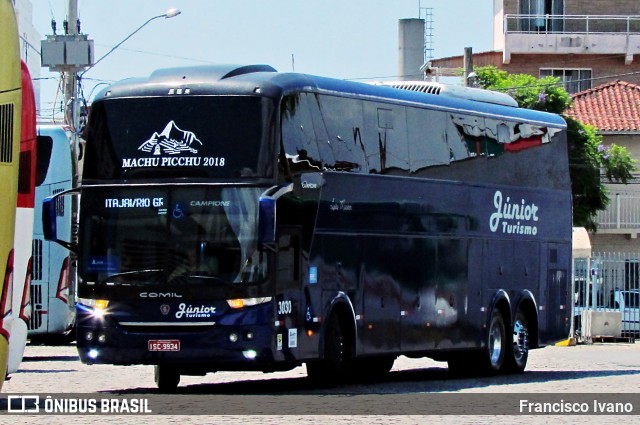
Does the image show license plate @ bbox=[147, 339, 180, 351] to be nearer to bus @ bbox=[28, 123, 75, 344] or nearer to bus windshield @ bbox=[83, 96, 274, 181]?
bus windshield @ bbox=[83, 96, 274, 181]

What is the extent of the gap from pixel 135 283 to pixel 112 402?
6.53 ft

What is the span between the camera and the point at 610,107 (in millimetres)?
67500

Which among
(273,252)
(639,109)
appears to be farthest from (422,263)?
(639,109)

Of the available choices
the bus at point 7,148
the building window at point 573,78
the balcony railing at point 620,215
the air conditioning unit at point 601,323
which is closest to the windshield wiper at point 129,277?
the bus at point 7,148

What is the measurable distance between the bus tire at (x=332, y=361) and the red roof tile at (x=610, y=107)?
1720 inches

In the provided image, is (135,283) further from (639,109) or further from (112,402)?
(639,109)

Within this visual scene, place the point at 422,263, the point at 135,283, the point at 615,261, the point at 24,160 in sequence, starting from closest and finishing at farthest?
the point at 24,160, the point at 135,283, the point at 422,263, the point at 615,261

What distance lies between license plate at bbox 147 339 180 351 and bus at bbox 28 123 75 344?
11.2m

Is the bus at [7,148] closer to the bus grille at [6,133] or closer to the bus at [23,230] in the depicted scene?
the bus grille at [6,133]

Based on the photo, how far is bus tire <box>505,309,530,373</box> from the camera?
27.3m

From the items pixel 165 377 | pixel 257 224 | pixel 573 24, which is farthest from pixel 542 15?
pixel 257 224

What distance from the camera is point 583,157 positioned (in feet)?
199

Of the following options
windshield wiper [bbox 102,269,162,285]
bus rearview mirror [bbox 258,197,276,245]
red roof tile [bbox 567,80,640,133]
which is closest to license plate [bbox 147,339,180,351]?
windshield wiper [bbox 102,269,162,285]

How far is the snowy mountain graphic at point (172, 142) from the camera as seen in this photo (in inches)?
798
